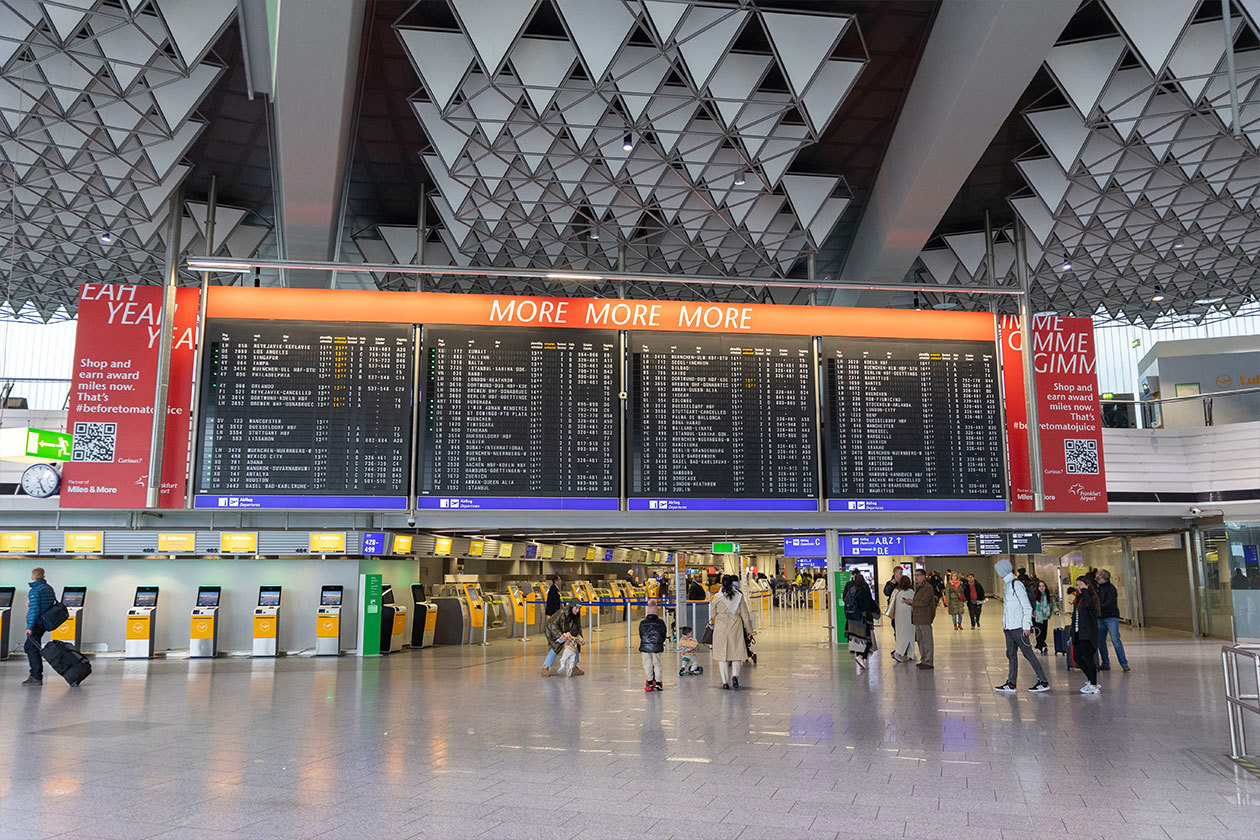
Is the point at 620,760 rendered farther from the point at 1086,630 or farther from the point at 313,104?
the point at 313,104

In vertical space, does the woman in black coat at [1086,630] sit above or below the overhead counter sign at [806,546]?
below

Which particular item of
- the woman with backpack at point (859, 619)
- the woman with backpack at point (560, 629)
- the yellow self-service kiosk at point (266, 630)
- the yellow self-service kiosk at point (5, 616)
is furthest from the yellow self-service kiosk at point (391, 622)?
the woman with backpack at point (859, 619)

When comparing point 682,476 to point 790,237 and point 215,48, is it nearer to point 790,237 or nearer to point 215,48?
point 790,237

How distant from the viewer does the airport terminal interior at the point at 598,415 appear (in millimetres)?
6539

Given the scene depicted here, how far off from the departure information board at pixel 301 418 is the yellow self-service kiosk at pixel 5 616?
703 cm

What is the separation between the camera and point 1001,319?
47.4 feet

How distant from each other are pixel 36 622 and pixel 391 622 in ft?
20.1

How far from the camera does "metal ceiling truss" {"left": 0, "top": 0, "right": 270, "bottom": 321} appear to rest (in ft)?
35.9

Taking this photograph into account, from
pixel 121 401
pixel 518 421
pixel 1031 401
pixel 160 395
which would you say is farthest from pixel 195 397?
pixel 1031 401

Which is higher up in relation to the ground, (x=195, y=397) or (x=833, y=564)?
(x=195, y=397)

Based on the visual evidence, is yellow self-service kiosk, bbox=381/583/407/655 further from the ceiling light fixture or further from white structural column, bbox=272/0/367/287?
the ceiling light fixture

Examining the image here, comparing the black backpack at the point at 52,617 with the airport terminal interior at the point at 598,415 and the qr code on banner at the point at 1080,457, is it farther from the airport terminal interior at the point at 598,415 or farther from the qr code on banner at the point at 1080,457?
the qr code on banner at the point at 1080,457

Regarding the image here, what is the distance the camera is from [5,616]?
16109 mm

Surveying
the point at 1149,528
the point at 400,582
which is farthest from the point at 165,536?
the point at 1149,528
